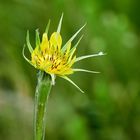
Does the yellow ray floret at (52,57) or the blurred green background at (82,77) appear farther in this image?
the blurred green background at (82,77)

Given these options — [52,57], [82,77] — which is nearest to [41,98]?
[52,57]

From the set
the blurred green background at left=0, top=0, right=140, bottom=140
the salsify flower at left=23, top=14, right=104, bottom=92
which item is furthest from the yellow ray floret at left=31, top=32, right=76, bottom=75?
the blurred green background at left=0, top=0, right=140, bottom=140

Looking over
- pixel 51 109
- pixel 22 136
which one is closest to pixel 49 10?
pixel 51 109

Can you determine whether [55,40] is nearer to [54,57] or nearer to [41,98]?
[54,57]

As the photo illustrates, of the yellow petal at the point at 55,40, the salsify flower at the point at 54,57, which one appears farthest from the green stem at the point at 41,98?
the yellow petal at the point at 55,40

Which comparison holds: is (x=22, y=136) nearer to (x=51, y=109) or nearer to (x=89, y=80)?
(x=51, y=109)

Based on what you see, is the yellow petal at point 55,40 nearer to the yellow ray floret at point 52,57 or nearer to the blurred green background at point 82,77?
the yellow ray floret at point 52,57
